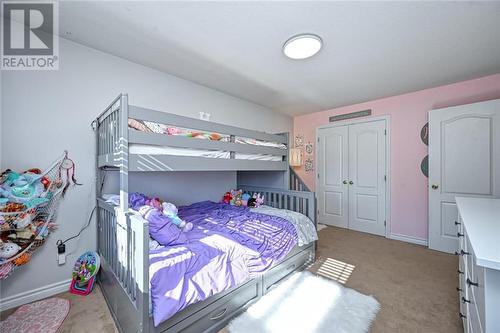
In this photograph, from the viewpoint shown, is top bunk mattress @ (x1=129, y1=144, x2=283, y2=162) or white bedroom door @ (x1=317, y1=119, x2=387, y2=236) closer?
top bunk mattress @ (x1=129, y1=144, x2=283, y2=162)

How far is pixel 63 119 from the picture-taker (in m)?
2.01

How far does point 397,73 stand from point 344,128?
1.52 meters

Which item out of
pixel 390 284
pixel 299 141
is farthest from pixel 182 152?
pixel 299 141

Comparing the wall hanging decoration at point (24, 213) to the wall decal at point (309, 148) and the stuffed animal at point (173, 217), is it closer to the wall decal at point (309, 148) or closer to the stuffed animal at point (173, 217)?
the stuffed animal at point (173, 217)

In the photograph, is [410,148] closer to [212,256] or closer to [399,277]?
[399,277]

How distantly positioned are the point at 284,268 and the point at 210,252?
102 centimetres

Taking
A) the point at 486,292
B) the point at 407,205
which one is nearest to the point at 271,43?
the point at 486,292

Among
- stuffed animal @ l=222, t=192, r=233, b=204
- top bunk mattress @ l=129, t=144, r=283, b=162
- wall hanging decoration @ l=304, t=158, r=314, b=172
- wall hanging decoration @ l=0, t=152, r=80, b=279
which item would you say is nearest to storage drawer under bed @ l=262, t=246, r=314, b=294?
top bunk mattress @ l=129, t=144, r=283, b=162

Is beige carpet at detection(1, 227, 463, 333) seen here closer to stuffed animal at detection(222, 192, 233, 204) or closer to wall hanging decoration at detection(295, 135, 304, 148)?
stuffed animal at detection(222, 192, 233, 204)

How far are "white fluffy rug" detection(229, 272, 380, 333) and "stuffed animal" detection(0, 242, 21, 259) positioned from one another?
5.75ft

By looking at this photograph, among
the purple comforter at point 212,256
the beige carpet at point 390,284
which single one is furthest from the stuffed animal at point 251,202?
the beige carpet at point 390,284

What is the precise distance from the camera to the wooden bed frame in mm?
1255

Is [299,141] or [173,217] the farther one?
[299,141]

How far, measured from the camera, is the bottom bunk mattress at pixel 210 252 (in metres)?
1.25
